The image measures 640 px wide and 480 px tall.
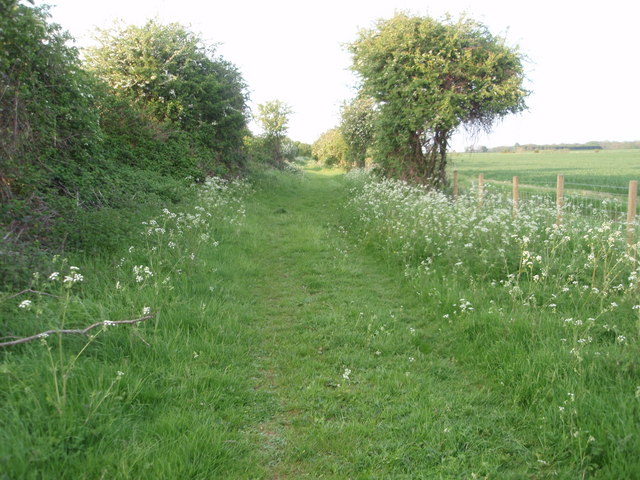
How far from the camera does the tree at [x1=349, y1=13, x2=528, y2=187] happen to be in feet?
45.5

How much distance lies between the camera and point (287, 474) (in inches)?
108

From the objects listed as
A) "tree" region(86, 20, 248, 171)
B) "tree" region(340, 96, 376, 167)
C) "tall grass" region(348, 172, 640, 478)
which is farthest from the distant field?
"tree" region(86, 20, 248, 171)

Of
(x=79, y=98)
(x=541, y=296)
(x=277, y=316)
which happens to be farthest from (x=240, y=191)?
(x=541, y=296)

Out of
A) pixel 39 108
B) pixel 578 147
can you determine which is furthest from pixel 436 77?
pixel 578 147

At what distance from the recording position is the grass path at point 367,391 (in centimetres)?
287

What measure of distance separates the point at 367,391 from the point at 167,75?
14346 millimetres

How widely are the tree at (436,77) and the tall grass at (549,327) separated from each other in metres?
6.95

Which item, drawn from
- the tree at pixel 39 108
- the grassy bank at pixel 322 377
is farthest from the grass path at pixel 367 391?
the tree at pixel 39 108

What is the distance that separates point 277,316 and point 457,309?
2.35 meters

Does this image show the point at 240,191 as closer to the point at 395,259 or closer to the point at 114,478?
the point at 395,259

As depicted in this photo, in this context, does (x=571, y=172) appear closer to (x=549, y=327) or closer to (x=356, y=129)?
(x=356, y=129)

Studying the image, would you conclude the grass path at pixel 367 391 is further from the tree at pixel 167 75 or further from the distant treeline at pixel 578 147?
the distant treeline at pixel 578 147

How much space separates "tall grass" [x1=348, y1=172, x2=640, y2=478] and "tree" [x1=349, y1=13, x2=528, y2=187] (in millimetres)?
6951

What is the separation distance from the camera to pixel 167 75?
48.0 feet
